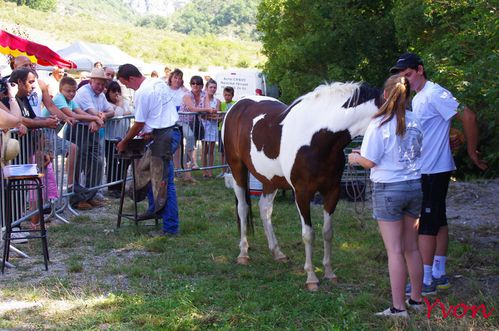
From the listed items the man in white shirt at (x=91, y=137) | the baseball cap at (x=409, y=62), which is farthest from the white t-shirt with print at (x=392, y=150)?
the man in white shirt at (x=91, y=137)

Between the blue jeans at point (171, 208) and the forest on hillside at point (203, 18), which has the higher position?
the forest on hillside at point (203, 18)

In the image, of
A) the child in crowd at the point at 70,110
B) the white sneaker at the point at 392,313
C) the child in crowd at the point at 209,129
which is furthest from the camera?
the child in crowd at the point at 209,129

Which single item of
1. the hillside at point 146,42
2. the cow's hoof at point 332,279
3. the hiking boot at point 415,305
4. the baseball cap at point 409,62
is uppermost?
the hillside at point 146,42

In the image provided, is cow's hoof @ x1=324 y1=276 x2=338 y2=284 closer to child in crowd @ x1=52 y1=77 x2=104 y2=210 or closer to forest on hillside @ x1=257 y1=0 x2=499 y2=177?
forest on hillside @ x1=257 y1=0 x2=499 y2=177

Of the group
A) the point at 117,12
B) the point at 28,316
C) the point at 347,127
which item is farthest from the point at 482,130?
the point at 117,12

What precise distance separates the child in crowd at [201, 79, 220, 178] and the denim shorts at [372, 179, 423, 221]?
8334 mm

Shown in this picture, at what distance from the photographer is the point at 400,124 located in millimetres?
4934

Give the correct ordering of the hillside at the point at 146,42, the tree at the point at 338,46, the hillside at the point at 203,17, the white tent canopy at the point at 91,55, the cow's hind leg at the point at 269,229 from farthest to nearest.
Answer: the hillside at the point at 203,17, the hillside at the point at 146,42, the white tent canopy at the point at 91,55, the tree at the point at 338,46, the cow's hind leg at the point at 269,229

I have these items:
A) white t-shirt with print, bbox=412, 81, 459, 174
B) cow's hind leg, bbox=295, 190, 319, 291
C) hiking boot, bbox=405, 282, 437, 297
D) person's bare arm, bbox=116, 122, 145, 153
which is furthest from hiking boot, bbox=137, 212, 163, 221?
white t-shirt with print, bbox=412, 81, 459, 174

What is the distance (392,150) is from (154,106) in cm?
407

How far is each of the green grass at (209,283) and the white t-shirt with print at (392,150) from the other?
111 centimetres

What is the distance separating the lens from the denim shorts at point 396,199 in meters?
5.03

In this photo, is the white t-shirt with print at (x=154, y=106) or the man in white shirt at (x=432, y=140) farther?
the white t-shirt with print at (x=154, y=106)

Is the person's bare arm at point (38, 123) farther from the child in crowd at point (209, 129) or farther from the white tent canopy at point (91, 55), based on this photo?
the white tent canopy at point (91, 55)
